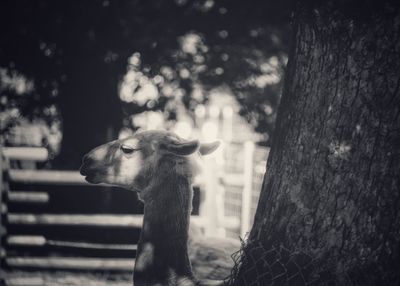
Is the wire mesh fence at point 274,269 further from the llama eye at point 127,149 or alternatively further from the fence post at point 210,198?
the fence post at point 210,198

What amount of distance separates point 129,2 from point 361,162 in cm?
637

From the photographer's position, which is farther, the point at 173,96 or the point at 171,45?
the point at 173,96

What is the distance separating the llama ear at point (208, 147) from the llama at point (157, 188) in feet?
0.66

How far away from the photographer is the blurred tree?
7.53 m

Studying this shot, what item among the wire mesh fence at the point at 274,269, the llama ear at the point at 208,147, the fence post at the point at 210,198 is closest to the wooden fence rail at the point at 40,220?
the fence post at the point at 210,198

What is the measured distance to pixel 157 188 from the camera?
9.38 feet

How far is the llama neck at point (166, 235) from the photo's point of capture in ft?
9.09

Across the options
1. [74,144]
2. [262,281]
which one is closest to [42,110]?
[74,144]

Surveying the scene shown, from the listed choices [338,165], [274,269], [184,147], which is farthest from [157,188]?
[338,165]

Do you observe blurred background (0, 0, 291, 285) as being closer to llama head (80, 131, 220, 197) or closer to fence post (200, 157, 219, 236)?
fence post (200, 157, 219, 236)

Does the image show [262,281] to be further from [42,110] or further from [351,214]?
[42,110]

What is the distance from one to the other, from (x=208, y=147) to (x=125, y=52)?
527 centimetres

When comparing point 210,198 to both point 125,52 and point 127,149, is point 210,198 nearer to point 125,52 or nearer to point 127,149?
point 125,52

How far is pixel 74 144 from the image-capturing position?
861 centimetres
